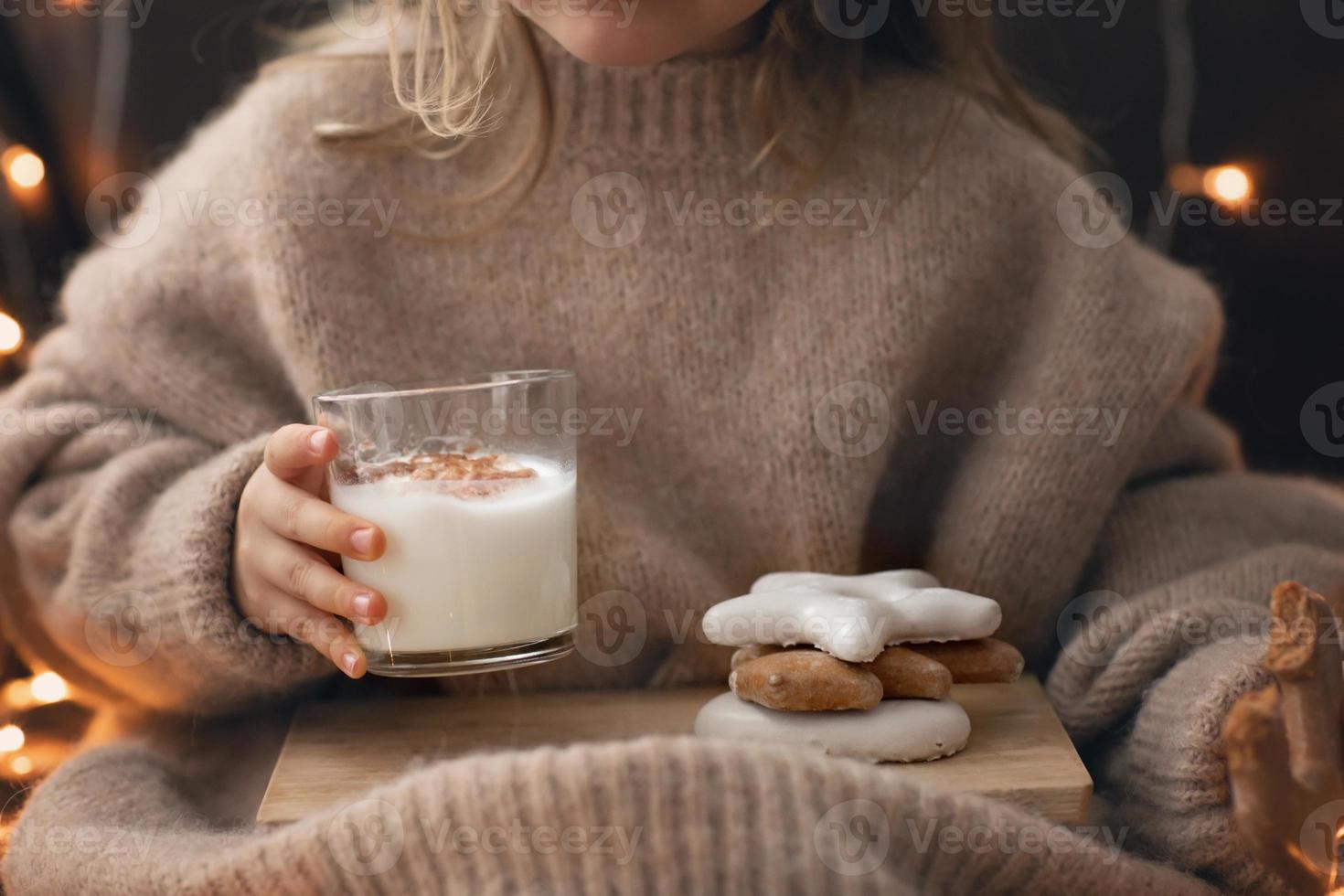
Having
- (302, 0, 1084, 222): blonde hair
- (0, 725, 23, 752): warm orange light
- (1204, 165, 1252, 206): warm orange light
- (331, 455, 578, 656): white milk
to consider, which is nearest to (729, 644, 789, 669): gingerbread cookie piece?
(331, 455, 578, 656): white milk

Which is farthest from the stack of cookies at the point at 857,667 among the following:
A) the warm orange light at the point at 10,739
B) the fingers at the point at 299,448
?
the warm orange light at the point at 10,739

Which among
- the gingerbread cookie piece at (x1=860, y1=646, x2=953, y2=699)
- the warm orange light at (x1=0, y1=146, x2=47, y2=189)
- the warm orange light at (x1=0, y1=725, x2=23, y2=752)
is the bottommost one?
the warm orange light at (x1=0, y1=725, x2=23, y2=752)

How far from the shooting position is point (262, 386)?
0.94 metres

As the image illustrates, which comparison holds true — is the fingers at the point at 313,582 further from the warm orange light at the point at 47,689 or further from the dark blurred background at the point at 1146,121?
the dark blurred background at the point at 1146,121

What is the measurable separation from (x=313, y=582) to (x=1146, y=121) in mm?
850

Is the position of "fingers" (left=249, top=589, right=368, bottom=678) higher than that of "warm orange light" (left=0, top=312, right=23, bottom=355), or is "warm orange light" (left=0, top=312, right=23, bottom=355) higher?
"warm orange light" (left=0, top=312, right=23, bottom=355)

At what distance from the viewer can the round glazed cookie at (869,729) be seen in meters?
0.69

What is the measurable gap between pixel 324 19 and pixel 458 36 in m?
0.29

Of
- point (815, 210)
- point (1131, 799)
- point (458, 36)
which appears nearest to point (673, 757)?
point (1131, 799)

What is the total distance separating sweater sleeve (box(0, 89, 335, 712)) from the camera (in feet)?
2.77

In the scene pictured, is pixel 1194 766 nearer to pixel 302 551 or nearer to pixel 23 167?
pixel 302 551

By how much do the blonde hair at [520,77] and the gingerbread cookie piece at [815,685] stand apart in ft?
1.28

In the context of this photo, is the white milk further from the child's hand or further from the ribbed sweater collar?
the ribbed sweater collar

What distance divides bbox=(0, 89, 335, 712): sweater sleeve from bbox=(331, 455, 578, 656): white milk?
154mm
